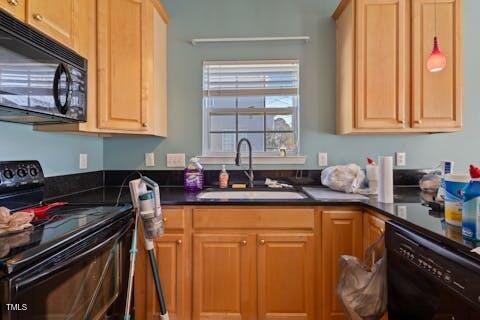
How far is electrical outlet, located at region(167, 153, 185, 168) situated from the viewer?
2.41 metres

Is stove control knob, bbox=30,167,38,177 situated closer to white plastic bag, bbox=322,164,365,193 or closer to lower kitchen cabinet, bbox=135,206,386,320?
lower kitchen cabinet, bbox=135,206,386,320

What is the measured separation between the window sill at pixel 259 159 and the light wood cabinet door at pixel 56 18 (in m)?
1.20

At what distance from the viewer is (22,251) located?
856 millimetres

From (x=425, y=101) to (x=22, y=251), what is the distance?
236 centimetres

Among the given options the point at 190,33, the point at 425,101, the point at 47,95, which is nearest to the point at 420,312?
the point at 425,101

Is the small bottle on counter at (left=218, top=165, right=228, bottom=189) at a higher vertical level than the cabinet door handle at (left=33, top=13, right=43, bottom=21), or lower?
lower

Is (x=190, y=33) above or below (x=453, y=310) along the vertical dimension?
above

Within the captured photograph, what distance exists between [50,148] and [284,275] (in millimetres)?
1625

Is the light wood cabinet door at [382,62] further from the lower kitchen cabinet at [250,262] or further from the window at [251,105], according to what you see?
the lower kitchen cabinet at [250,262]

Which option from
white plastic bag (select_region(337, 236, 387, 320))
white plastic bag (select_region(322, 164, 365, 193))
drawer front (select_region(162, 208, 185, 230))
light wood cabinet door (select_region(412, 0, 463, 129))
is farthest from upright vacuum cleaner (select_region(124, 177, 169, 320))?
light wood cabinet door (select_region(412, 0, 463, 129))

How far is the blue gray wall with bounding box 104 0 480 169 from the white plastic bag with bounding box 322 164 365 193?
11.1 inches

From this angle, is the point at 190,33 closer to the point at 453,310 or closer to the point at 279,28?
the point at 279,28

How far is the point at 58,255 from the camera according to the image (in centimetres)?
96

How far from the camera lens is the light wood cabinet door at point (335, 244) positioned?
177 centimetres
